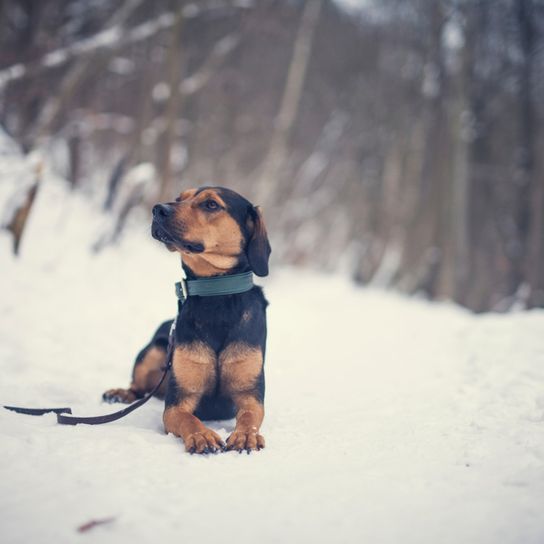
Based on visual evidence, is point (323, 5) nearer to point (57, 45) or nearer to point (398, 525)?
point (57, 45)

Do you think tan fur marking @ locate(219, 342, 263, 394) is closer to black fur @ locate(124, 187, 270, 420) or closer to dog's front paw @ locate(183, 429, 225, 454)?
black fur @ locate(124, 187, 270, 420)

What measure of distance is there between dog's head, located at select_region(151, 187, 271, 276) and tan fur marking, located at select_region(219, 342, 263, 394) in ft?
1.73

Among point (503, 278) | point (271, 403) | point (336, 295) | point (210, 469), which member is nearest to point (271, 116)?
point (336, 295)

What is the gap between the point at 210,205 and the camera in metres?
3.38

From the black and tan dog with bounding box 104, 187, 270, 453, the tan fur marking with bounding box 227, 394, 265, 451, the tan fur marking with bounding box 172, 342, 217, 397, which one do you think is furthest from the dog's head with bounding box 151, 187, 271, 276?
the tan fur marking with bounding box 227, 394, 265, 451

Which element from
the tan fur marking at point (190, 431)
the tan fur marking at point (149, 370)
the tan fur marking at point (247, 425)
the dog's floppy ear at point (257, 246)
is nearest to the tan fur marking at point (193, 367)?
the tan fur marking at point (190, 431)

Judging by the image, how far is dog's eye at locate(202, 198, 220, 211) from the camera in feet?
11.0

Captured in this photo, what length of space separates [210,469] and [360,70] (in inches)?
846

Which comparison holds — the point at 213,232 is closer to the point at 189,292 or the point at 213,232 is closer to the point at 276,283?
the point at 189,292

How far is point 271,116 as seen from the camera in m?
20.1

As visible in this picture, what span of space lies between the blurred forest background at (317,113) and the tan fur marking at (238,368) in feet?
16.1

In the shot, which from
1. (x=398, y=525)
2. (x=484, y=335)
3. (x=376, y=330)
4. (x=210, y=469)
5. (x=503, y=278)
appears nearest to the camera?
(x=398, y=525)

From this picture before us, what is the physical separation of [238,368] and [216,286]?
1.81 feet

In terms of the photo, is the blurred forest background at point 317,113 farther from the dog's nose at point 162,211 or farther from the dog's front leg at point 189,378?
the dog's front leg at point 189,378
